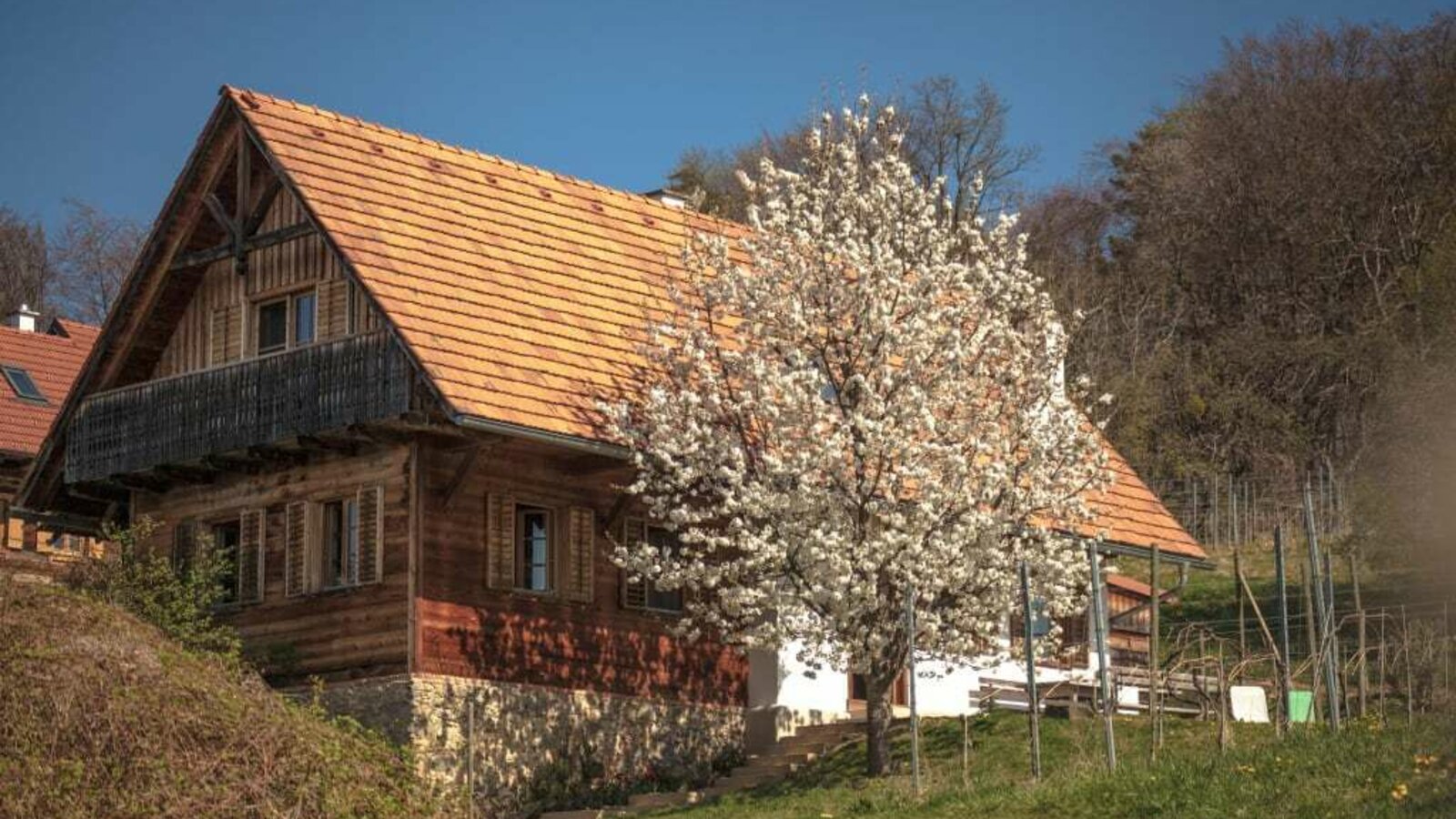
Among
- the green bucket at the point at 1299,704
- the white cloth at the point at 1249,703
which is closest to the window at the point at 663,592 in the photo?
the white cloth at the point at 1249,703

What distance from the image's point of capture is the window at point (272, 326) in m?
33.1

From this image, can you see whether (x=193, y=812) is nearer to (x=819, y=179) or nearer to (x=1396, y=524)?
(x=819, y=179)

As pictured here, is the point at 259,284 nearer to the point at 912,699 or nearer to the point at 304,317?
the point at 304,317

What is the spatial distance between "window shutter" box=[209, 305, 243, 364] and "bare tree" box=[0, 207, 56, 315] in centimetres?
4251

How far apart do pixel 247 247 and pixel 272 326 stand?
3.69 feet

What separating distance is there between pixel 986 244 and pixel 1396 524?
472 inches

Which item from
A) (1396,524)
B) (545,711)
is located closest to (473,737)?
(545,711)

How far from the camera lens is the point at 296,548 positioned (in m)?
32.3

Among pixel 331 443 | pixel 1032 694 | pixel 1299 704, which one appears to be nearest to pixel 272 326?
pixel 331 443

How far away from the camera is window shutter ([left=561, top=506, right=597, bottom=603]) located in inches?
1248

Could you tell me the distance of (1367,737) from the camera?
2408 centimetres

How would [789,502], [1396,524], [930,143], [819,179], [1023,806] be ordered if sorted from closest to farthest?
[1023,806], [789,502], [819,179], [1396,524], [930,143]

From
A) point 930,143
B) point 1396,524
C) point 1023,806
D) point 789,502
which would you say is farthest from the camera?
point 930,143

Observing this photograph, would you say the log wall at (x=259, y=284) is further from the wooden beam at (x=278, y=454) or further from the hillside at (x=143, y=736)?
the hillside at (x=143, y=736)
